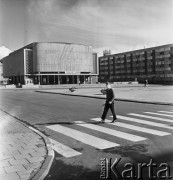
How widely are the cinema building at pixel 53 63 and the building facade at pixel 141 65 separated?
14.6 meters

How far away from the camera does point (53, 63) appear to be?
98.8 metres

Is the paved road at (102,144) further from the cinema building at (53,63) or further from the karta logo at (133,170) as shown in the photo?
the cinema building at (53,63)

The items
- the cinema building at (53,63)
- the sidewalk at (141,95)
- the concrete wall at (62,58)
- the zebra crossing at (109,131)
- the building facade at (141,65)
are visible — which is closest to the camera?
the zebra crossing at (109,131)

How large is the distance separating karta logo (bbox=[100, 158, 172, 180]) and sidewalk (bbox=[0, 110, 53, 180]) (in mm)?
1287

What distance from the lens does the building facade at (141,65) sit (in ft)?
324

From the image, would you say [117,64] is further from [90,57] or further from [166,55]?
[166,55]

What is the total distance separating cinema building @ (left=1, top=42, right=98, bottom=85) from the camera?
97.4 m

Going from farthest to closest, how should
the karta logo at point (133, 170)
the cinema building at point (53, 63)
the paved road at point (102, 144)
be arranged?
the cinema building at point (53, 63) < the paved road at point (102, 144) < the karta logo at point (133, 170)

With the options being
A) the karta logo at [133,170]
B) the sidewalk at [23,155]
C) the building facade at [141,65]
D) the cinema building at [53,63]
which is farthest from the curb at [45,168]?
the cinema building at [53,63]

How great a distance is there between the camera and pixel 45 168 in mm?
4918

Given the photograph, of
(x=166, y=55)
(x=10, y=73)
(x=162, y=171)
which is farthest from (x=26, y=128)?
(x=10, y=73)

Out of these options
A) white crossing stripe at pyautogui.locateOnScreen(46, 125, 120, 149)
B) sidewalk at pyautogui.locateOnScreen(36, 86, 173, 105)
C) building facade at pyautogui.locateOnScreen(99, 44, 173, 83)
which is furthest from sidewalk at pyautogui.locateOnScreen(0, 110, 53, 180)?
building facade at pyautogui.locateOnScreen(99, 44, 173, 83)

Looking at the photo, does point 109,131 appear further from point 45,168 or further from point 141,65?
point 141,65

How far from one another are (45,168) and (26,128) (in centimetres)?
427
